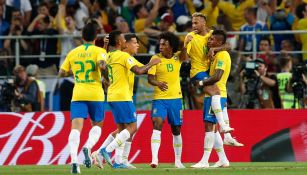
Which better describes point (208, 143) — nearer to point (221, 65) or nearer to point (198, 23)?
point (221, 65)

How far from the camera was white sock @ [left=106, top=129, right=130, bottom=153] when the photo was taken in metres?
20.8

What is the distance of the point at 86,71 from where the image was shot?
67.0 feet


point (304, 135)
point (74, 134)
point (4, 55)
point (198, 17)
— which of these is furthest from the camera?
point (4, 55)

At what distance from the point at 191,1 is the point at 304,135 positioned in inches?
254

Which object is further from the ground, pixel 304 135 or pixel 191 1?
pixel 191 1

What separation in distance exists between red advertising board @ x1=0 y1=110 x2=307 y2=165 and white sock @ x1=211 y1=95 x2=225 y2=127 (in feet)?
12.2

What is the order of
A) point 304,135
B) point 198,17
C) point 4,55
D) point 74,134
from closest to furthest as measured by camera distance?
point 74,134 < point 198,17 < point 304,135 < point 4,55

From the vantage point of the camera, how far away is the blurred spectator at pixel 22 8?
30.0 meters

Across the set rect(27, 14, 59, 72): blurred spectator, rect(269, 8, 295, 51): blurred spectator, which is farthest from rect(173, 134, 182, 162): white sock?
rect(27, 14, 59, 72): blurred spectator

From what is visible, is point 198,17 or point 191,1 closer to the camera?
point 198,17

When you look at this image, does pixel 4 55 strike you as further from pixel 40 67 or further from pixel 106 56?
pixel 106 56

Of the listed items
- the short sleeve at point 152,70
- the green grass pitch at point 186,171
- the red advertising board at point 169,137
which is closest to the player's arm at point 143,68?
the short sleeve at point 152,70

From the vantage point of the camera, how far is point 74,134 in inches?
787

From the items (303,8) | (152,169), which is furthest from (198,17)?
(303,8)
